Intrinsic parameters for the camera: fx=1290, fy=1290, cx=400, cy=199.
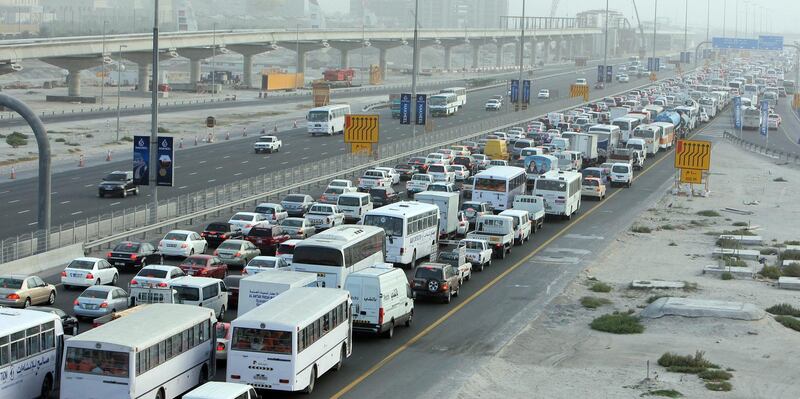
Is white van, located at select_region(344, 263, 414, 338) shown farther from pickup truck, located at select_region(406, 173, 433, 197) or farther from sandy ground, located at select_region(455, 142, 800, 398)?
pickup truck, located at select_region(406, 173, 433, 197)

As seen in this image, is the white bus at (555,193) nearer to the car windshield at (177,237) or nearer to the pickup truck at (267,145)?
the car windshield at (177,237)

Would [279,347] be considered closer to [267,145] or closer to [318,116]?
[267,145]

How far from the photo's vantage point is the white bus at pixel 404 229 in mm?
46312

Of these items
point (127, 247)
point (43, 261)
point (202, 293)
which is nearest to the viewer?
point (202, 293)

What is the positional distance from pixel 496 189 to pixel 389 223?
15.6 meters

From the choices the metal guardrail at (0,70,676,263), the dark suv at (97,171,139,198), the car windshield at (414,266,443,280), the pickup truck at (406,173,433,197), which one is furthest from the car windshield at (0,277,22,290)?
the pickup truck at (406,173,433,197)

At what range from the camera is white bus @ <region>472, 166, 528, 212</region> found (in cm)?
6094

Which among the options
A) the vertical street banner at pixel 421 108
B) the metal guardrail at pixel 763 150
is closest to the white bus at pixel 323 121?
the vertical street banner at pixel 421 108

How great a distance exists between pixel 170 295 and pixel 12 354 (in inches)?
359

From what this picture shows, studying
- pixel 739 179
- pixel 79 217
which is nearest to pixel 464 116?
pixel 739 179

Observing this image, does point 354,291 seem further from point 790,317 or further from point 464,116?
point 464,116

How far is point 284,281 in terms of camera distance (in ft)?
109

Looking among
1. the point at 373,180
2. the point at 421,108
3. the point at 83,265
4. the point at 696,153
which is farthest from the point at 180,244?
the point at 421,108

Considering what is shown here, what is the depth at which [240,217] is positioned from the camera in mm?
54250
